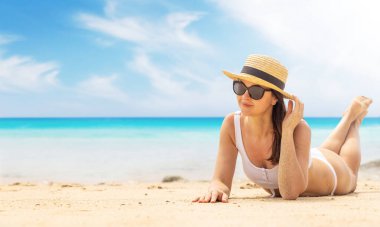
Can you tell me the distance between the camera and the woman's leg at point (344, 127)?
707cm

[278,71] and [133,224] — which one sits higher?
[278,71]

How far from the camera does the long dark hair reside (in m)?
5.11

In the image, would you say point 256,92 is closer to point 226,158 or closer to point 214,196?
point 226,158

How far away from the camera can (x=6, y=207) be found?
5.14 meters

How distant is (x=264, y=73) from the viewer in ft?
16.1

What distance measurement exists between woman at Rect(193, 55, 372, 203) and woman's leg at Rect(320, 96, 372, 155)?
0.82m

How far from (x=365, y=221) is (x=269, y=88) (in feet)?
5.38

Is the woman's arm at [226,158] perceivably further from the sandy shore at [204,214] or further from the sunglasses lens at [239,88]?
the sunglasses lens at [239,88]

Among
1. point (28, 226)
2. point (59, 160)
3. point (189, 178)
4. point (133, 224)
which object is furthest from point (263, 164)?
point (59, 160)

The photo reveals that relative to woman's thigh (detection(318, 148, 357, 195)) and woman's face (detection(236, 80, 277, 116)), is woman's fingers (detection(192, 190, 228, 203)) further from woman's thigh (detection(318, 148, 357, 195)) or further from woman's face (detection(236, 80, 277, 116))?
woman's thigh (detection(318, 148, 357, 195))

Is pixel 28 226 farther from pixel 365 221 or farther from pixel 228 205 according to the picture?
pixel 365 221

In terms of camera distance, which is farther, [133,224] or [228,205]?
[228,205]

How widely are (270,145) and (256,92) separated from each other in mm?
730

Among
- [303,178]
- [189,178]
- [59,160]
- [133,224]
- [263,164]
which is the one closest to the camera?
[133,224]
